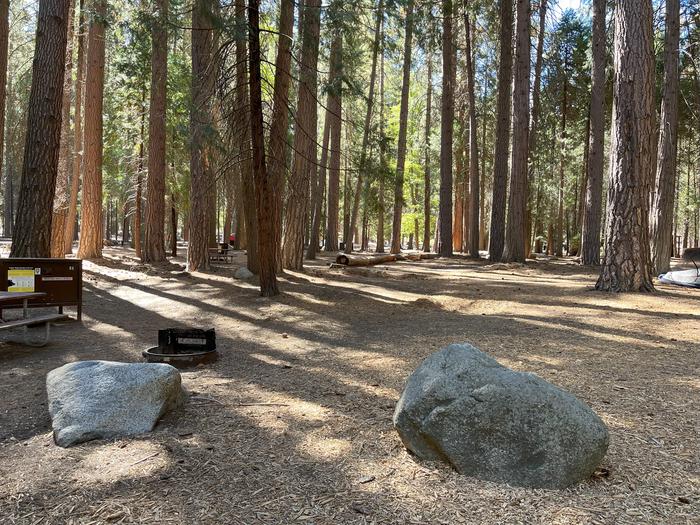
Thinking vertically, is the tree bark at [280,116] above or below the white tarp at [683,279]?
above

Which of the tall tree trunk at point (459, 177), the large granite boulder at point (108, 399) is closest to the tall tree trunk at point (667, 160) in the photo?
the large granite boulder at point (108, 399)

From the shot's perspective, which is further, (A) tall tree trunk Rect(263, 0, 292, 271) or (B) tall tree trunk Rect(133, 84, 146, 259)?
(B) tall tree trunk Rect(133, 84, 146, 259)

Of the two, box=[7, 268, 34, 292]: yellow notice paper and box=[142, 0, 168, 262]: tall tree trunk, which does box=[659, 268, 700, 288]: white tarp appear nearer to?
box=[7, 268, 34, 292]: yellow notice paper

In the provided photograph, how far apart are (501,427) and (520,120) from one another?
16.1 metres

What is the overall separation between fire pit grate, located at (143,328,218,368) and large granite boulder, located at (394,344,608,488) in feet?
10.2

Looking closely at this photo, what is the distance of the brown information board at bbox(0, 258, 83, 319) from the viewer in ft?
24.0

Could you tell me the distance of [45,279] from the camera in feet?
25.1

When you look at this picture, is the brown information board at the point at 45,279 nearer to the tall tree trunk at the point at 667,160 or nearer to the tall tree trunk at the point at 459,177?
the tall tree trunk at the point at 667,160

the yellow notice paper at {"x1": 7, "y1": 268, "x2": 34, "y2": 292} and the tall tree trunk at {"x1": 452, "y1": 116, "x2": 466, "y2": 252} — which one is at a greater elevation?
the tall tree trunk at {"x1": 452, "y1": 116, "x2": 466, "y2": 252}

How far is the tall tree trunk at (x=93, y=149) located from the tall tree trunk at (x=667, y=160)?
53.7 feet

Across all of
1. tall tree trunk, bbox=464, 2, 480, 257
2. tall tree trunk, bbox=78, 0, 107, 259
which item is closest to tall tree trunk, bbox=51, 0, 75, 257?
tall tree trunk, bbox=78, 0, 107, 259

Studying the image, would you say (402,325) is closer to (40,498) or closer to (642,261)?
(642,261)

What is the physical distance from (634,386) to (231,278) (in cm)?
1024

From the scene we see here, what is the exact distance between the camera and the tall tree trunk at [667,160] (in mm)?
13070
